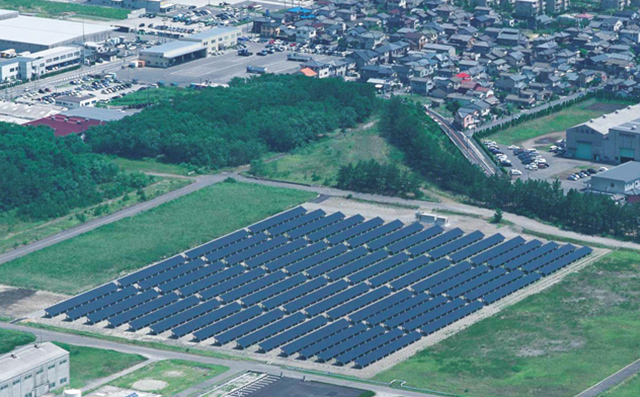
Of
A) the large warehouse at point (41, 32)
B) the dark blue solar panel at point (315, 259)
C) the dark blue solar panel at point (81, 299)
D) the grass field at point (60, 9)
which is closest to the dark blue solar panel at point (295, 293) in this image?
the dark blue solar panel at point (315, 259)

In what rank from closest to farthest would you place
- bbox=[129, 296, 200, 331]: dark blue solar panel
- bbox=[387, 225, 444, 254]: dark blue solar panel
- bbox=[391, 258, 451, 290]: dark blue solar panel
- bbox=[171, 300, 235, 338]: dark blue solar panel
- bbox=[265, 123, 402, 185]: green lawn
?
bbox=[171, 300, 235, 338]: dark blue solar panel, bbox=[129, 296, 200, 331]: dark blue solar panel, bbox=[391, 258, 451, 290]: dark blue solar panel, bbox=[387, 225, 444, 254]: dark blue solar panel, bbox=[265, 123, 402, 185]: green lawn

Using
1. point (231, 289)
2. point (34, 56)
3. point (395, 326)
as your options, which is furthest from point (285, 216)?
point (34, 56)

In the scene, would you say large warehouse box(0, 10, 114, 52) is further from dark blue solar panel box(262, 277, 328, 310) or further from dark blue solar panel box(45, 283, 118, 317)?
dark blue solar panel box(262, 277, 328, 310)

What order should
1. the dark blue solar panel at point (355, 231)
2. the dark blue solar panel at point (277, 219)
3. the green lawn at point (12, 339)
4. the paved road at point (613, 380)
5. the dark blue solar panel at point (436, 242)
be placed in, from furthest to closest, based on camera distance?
the dark blue solar panel at point (277, 219)
the dark blue solar panel at point (355, 231)
the dark blue solar panel at point (436, 242)
the green lawn at point (12, 339)
the paved road at point (613, 380)

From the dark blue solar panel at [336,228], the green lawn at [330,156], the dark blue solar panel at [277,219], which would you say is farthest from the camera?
the green lawn at [330,156]

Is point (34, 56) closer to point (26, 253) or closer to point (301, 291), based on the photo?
point (26, 253)

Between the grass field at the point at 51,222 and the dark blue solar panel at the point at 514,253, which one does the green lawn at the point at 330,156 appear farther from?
the dark blue solar panel at the point at 514,253

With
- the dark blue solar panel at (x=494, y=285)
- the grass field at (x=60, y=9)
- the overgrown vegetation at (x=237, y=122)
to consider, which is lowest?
the dark blue solar panel at (x=494, y=285)

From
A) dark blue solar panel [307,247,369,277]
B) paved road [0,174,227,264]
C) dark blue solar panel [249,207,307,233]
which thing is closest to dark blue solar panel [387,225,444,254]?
dark blue solar panel [307,247,369,277]
